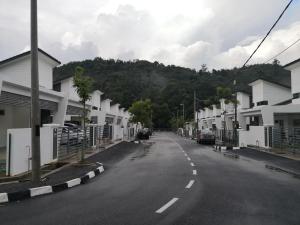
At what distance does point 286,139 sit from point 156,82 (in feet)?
352

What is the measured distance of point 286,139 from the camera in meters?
28.0

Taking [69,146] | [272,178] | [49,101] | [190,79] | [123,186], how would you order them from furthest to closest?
[190,79]
[49,101]
[69,146]
[272,178]
[123,186]

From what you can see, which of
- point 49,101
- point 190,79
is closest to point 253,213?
point 49,101

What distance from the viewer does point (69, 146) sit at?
2256 cm

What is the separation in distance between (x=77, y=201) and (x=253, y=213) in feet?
13.5

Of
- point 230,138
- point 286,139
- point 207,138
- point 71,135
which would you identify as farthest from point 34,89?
point 207,138

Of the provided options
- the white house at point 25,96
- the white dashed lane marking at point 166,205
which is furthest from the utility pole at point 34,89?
the white house at point 25,96

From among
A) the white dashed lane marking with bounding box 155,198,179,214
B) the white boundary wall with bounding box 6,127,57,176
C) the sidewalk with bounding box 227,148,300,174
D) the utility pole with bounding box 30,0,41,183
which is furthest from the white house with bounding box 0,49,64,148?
the white dashed lane marking with bounding box 155,198,179,214

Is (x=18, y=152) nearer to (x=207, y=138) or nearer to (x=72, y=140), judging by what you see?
(x=72, y=140)

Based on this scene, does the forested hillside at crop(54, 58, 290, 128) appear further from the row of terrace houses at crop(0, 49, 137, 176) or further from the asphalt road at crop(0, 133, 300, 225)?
the asphalt road at crop(0, 133, 300, 225)

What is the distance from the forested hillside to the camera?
9731 cm

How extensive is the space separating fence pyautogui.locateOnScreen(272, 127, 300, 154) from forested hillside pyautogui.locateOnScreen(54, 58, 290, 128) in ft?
129

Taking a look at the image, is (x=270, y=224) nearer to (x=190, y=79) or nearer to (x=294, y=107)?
(x=294, y=107)

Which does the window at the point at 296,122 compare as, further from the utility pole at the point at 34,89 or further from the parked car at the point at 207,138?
the utility pole at the point at 34,89
